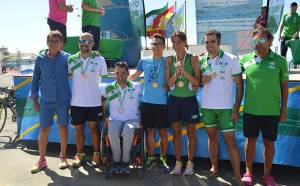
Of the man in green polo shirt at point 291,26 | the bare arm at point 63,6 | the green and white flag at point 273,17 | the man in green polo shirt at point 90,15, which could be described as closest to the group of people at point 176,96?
the bare arm at point 63,6

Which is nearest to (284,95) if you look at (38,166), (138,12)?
(38,166)

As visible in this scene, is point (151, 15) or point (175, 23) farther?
point (151, 15)

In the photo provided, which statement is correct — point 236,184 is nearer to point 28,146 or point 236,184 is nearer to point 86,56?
point 86,56

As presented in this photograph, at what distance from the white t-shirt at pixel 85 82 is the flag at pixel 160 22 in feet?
22.8

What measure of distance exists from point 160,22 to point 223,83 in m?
7.69

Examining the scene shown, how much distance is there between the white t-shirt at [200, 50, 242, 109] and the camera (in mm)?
2629

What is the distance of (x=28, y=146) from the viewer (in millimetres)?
4277

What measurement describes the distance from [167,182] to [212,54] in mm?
1646

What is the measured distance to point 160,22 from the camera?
9789 mm

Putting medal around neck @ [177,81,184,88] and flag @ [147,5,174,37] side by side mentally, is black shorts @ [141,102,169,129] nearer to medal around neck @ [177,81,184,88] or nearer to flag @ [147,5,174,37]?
medal around neck @ [177,81,184,88]

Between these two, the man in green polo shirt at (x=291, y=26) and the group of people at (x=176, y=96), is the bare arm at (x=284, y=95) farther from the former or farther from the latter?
the man in green polo shirt at (x=291, y=26)

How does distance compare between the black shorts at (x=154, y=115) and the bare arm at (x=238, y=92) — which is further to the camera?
the black shorts at (x=154, y=115)

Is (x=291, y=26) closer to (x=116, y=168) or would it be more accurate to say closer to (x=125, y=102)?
(x=125, y=102)

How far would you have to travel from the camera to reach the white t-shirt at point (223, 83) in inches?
104
